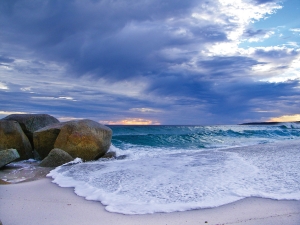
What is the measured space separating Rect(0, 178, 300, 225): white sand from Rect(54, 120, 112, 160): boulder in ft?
16.2

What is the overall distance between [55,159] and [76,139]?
129cm

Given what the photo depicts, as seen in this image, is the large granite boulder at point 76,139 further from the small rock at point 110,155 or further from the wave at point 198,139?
the wave at point 198,139

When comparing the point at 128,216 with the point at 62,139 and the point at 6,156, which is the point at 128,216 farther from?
the point at 62,139

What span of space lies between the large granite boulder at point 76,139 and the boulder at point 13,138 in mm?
530

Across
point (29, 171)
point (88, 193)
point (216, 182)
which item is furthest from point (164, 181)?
point (29, 171)

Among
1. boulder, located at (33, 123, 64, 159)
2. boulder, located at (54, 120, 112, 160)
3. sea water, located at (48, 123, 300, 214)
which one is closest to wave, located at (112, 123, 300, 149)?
boulder, located at (54, 120, 112, 160)

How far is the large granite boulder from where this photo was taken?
33.4ft

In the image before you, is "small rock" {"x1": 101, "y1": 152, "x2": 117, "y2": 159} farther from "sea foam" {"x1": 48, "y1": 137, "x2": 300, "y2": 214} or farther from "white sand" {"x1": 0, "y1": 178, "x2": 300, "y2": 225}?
"white sand" {"x1": 0, "y1": 178, "x2": 300, "y2": 225}

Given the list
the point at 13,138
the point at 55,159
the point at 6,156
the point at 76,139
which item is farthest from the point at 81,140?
the point at 13,138

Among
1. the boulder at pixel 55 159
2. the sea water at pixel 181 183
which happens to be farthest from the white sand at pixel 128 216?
the boulder at pixel 55 159

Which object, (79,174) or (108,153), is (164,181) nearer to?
(79,174)

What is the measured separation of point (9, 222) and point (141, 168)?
422 centimetres

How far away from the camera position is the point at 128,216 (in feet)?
13.7

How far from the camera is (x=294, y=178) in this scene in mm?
6074
